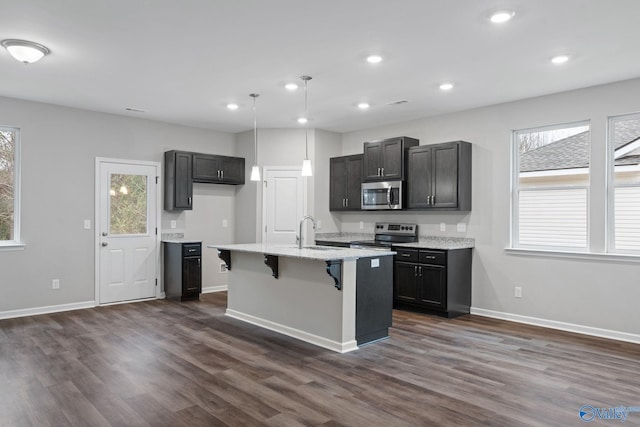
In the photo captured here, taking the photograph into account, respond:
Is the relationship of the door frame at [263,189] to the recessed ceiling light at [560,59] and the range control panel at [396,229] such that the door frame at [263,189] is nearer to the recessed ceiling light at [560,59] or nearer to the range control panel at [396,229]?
the range control panel at [396,229]

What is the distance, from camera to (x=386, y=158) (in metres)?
6.33

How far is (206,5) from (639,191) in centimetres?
448

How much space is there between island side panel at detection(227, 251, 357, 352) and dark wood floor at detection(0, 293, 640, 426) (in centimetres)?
19

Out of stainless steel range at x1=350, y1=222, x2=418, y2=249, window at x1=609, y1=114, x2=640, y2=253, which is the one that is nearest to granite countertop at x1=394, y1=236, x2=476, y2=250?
stainless steel range at x1=350, y1=222, x2=418, y2=249

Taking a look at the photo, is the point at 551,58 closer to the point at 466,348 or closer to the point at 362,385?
the point at 466,348

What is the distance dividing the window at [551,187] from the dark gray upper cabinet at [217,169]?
4.24m

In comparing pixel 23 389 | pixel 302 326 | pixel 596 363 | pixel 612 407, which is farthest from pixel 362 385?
pixel 23 389

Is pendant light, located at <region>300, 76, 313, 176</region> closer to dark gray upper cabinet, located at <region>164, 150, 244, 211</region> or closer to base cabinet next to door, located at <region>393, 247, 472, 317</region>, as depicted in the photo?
dark gray upper cabinet, located at <region>164, 150, 244, 211</region>

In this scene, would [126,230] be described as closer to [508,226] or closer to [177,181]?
[177,181]

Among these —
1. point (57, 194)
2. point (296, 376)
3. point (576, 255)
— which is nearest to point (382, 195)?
point (576, 255)

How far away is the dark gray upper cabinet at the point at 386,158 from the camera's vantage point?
616 cm

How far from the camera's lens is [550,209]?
5.20 metres

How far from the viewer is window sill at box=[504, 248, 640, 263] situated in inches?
178

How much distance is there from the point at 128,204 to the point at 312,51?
12.9 feet
